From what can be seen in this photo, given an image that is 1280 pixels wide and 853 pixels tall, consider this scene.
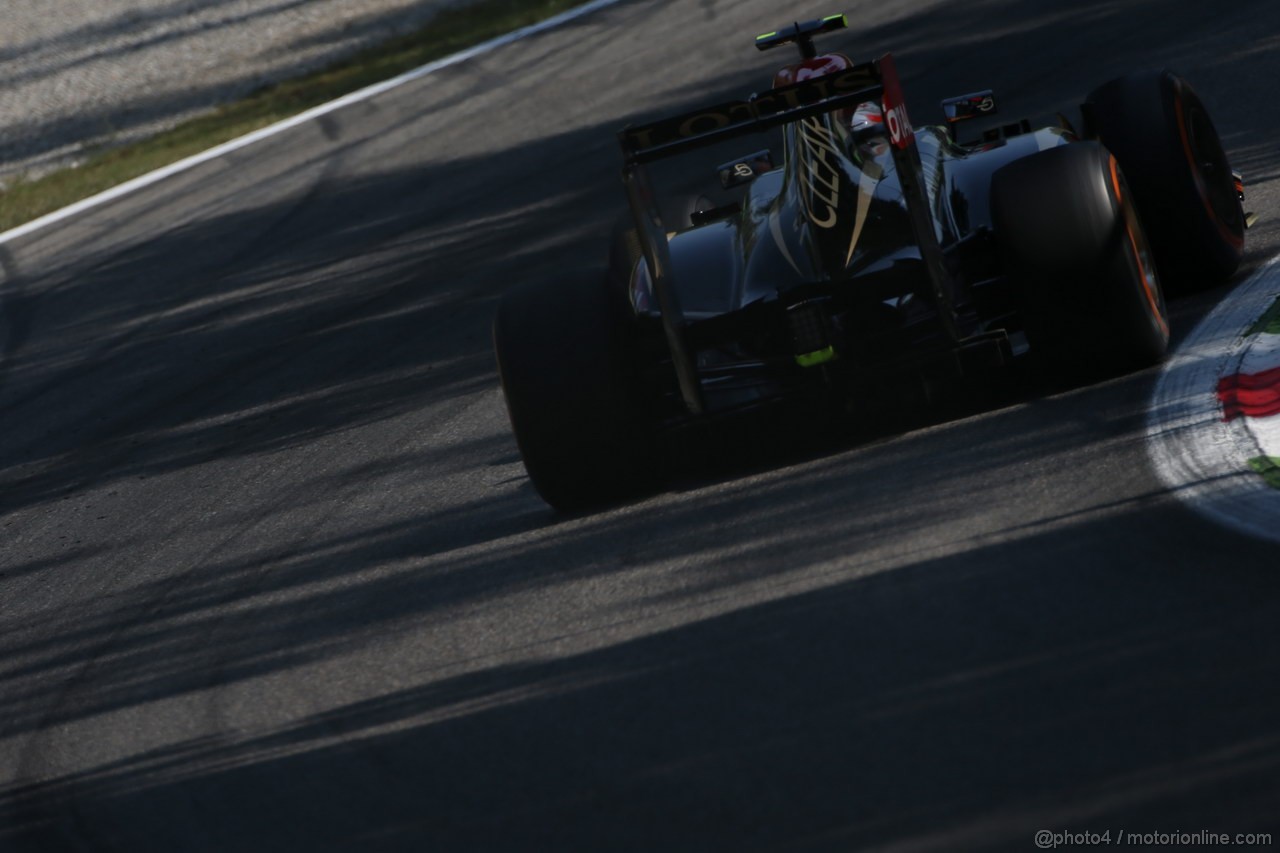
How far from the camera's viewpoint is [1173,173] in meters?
6.53

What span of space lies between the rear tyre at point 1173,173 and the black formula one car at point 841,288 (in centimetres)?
1

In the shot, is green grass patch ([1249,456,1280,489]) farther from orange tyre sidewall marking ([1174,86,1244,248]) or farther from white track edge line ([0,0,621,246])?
white track edge line ([0,0,621,246])

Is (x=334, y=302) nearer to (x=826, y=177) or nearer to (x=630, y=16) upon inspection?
(x=826, y=177)

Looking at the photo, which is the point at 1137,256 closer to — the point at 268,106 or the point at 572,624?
the point at 572,624

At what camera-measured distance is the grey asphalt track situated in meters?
3.91

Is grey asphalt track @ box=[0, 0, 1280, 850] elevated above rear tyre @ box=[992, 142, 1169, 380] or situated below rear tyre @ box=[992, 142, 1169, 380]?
below

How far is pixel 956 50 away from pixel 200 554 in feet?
25.7

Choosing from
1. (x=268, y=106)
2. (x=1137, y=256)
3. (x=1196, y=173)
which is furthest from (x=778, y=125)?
(x=268, y=106)

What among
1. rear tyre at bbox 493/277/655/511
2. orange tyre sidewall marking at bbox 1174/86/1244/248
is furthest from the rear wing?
orange tyre sidewall marking at bbox 1174/86/1244/248

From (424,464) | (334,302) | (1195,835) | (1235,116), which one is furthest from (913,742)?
(334,302)

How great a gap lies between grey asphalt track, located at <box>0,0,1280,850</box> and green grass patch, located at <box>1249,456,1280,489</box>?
0.96ft

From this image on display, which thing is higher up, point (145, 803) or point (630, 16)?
point (630, 16)

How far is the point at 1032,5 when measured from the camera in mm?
13500

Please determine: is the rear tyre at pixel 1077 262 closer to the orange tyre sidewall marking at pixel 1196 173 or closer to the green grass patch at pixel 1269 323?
the green grass patch at pixel 1269 323
